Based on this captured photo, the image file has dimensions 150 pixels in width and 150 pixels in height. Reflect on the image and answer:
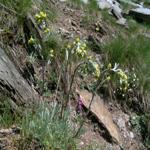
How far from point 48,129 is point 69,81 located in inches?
56.6

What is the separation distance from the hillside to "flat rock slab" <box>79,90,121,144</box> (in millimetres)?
14

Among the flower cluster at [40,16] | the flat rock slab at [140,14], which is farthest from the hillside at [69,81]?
the flat rock slab at [140,14]

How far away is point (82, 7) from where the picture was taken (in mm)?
9047

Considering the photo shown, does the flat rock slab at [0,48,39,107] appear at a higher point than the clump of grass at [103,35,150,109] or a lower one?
higher

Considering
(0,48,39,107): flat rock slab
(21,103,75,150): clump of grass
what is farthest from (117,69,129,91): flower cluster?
(0,48,39,107): flat rock slab

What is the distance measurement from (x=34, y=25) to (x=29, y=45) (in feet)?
0.92

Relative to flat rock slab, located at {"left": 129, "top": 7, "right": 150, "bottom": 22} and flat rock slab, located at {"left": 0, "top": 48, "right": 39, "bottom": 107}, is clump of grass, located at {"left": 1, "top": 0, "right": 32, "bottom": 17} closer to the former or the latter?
flat rock slab, located at {"left": 0, "top": 48, "right": 39, "bottom": 107}

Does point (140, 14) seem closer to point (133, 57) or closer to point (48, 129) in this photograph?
point (133, 57)

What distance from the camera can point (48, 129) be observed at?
14.1 ft

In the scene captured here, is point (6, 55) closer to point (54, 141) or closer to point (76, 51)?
point (76, 51)

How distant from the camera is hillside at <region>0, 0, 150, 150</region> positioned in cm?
446

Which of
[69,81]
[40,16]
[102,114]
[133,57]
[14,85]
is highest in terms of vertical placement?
[40,16]

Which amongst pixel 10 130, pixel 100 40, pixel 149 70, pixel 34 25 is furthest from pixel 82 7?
pixel 10 130

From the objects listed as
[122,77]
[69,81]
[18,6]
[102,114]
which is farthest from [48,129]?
[18,6]
